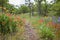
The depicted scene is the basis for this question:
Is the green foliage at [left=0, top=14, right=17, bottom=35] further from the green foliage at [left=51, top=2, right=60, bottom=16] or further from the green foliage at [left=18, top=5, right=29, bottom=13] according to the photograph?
the green foliage at [left=18, top=5, right=29, bottom=13]

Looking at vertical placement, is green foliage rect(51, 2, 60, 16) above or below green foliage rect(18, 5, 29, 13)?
above

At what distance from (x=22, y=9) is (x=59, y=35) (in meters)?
12.0

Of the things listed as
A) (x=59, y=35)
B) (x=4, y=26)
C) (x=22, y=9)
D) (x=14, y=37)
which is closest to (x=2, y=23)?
(x=4, y=26)

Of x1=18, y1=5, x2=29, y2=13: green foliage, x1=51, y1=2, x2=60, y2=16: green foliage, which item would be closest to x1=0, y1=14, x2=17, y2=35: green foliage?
x1=51, y1=2, x2=60, y2=16: green foliage

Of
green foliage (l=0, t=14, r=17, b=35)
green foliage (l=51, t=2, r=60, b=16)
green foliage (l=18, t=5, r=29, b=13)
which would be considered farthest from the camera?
green foliage (l=18, t=5, r=29, b=13)

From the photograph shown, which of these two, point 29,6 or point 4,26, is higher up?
point 4,26

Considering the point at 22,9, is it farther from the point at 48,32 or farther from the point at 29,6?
the point at 48,32

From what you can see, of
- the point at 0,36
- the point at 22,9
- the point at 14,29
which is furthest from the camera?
the point at 22,9

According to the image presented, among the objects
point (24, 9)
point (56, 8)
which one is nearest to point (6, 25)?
point (56, 8)

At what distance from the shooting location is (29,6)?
2130 cm

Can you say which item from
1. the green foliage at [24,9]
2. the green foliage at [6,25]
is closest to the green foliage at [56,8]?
the green foliage at [6,25]

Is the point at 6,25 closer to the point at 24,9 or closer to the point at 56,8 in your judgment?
the point at 56,8

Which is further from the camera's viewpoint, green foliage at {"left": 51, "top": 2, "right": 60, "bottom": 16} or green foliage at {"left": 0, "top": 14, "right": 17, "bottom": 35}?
green foliage at {"left": 51, "top": 2, "right": 60, "bottom": 16}

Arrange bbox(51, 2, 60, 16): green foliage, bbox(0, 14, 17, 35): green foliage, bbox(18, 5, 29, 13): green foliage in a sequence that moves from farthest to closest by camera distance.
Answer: bbox(18, 5, 29, 13): green foliage → bbox(51, 2, 60, 16): green foliage → bbox(0, 14, 17, 35): green foliage
